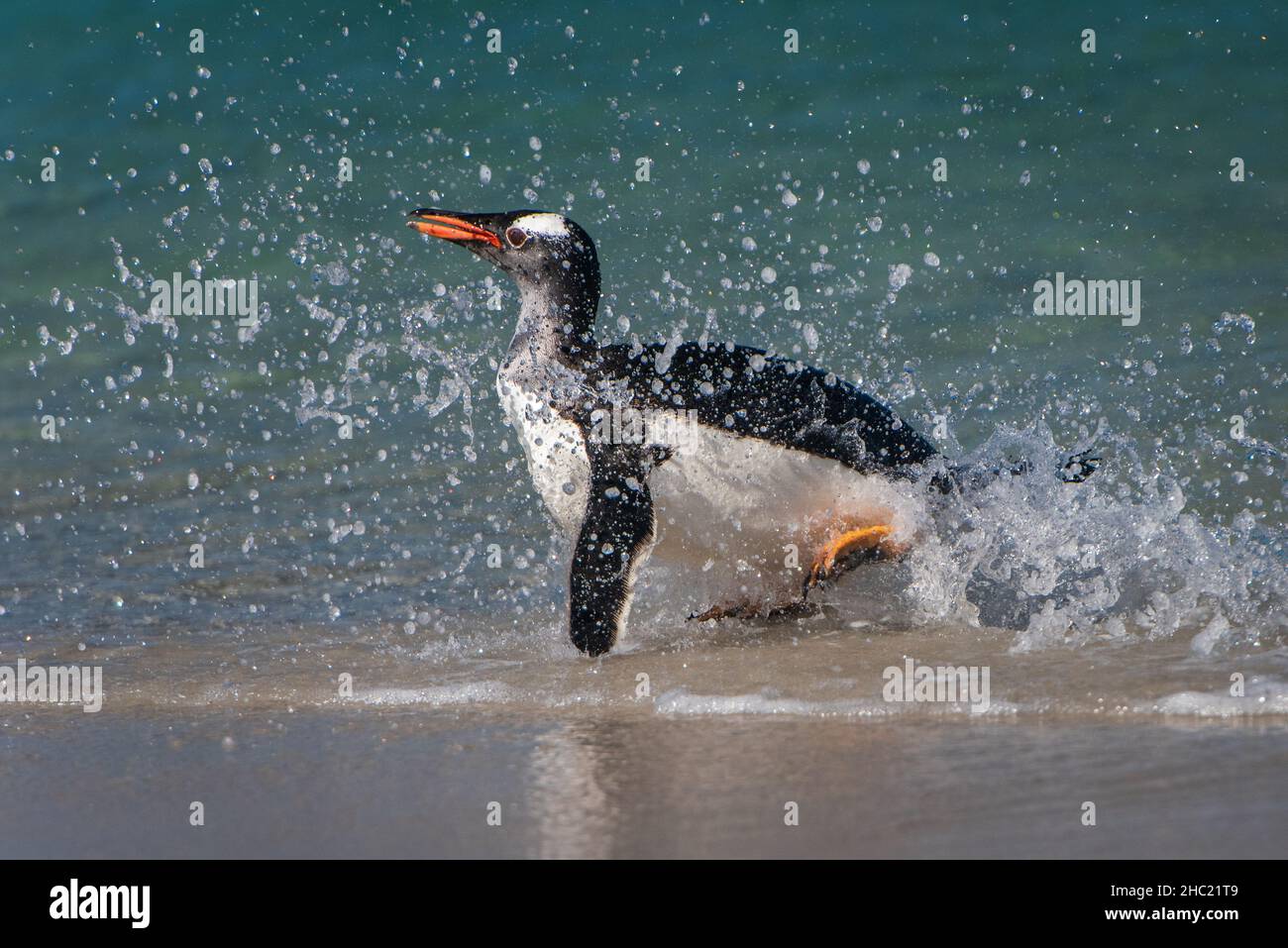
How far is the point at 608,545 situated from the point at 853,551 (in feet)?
2.12

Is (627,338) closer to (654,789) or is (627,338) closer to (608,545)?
(608,545)

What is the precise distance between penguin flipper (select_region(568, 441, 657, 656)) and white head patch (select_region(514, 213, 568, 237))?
31.5 inches

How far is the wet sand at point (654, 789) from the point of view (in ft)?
7.30

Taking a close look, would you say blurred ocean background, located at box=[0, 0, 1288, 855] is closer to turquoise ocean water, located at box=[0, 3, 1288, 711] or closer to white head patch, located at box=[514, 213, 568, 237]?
turquoise ocean water, located at box=[0, 3, 1288, 711]

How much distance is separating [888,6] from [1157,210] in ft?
13.1

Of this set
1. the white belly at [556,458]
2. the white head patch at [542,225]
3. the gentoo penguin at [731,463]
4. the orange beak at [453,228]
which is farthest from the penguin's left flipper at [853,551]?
the orange beak at [453,228]

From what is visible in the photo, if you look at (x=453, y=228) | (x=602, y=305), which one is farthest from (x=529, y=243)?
(x=602, y=305)

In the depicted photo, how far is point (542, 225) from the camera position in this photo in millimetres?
4348

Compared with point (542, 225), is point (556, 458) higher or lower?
lower

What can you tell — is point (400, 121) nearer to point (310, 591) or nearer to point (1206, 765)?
point (310, 591)

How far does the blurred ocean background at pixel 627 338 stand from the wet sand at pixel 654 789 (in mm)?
15

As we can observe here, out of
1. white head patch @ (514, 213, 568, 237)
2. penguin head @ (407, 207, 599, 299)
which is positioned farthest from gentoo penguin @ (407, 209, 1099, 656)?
white head patch @ (514, 213, 568, 237)

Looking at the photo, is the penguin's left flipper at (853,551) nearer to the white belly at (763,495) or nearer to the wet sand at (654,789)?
the white belly at (763,495)

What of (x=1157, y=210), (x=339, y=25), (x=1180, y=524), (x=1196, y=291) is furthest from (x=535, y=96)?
(x=1180, y=524)
